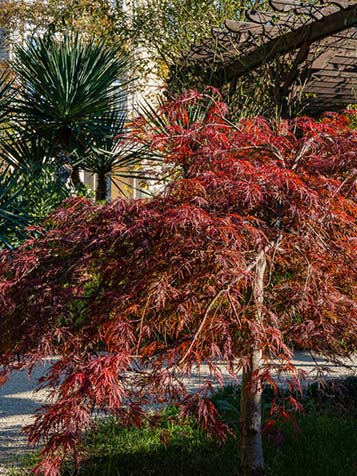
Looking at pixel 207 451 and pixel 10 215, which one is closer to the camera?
pixel 207 451

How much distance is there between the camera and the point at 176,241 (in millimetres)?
2818

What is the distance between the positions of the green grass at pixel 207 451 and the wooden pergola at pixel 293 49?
12.7 feet

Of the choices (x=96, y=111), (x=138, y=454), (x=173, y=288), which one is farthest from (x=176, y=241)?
(x=96, y=111)

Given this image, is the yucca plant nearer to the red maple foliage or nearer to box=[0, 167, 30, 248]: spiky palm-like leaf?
box=[0, 167, 30, 248]: spiky palm-like leaf

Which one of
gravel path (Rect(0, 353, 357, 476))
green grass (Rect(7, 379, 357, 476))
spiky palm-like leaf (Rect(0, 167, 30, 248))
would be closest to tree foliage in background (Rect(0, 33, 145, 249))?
spiky palm-like leaf (Rect(0, 167, 30, 248))

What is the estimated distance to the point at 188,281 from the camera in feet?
9.30

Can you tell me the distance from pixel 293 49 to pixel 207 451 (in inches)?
195

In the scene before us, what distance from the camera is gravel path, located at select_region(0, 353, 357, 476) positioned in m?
4.59

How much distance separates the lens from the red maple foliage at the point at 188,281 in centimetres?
271

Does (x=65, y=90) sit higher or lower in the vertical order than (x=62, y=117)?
higher

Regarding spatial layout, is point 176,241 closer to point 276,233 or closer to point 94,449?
point 276,233

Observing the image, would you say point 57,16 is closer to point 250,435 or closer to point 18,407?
point 18,407

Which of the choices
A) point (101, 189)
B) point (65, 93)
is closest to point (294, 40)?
point (65, 93)

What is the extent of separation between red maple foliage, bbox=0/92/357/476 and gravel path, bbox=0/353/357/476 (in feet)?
2.73
